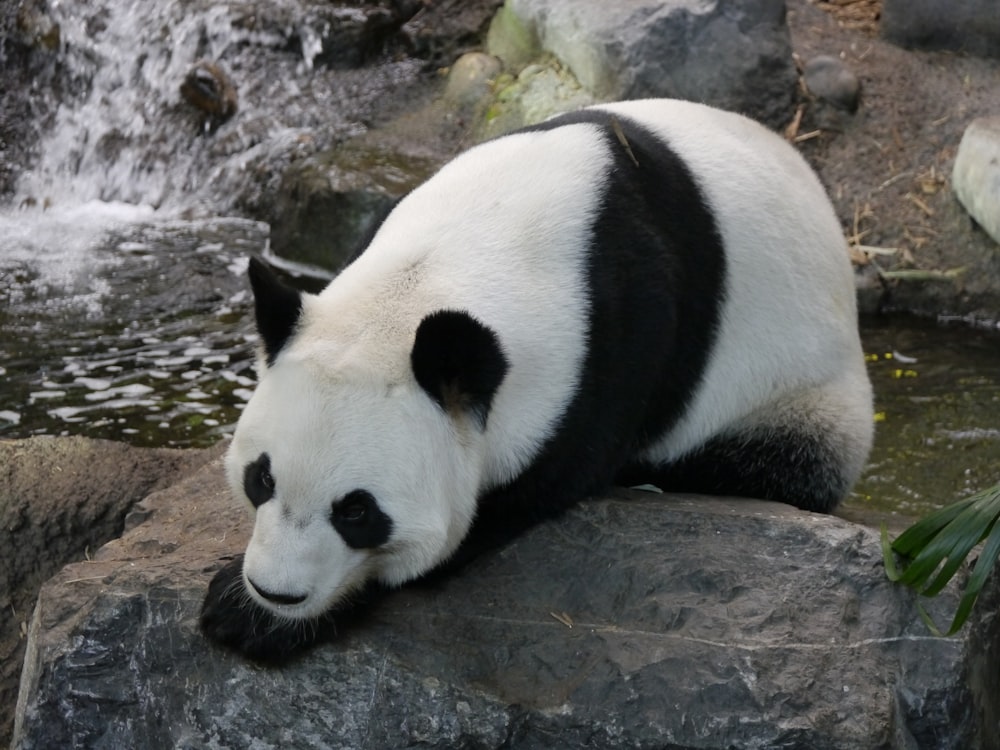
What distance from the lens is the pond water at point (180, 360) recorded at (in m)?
7.08

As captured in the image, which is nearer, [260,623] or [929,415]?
[260,623]

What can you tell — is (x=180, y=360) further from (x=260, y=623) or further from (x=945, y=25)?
(x=945, y=25)

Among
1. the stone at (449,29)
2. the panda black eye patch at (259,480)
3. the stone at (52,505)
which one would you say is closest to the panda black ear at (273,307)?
the panda black eye patch at (259,480)

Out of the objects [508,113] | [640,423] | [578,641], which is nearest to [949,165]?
[508,113]

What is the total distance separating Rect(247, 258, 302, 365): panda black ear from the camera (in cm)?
351

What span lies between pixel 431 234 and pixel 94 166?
8380 mm

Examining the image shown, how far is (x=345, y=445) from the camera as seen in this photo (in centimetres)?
330

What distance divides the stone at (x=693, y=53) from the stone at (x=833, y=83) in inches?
10.2

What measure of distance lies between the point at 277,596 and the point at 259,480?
31cm

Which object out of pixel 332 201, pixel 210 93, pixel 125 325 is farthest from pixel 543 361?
pixel 210 93

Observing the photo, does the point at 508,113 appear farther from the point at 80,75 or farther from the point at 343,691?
the point at 343,691

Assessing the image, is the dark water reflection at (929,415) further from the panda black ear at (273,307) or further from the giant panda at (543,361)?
the panda black ear at (273,307)

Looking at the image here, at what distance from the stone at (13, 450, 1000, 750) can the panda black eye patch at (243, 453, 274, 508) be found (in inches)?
21.7

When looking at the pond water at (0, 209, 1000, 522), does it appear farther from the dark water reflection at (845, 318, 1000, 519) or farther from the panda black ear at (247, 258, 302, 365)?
the panda black ear at (247, 258, 302, 365)
